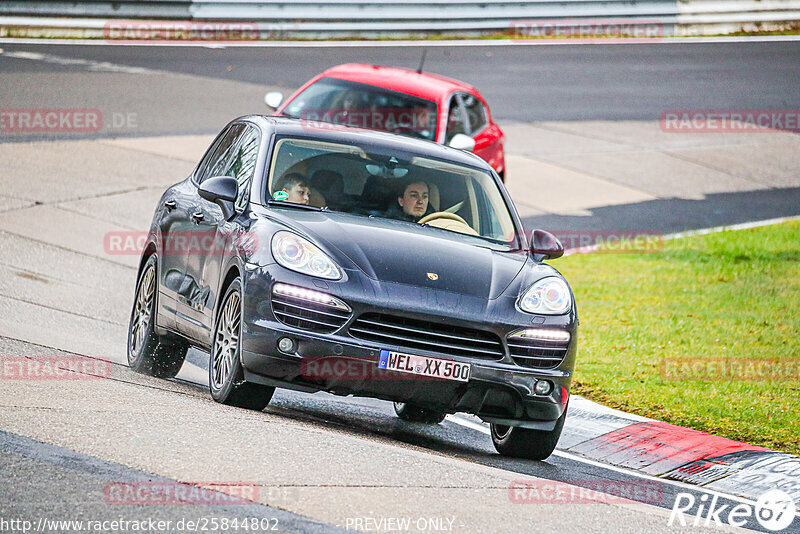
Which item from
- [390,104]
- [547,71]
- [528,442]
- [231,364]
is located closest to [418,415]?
[528,442]

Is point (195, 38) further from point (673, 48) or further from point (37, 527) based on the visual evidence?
point (37, 527)

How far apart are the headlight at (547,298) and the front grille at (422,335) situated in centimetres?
34

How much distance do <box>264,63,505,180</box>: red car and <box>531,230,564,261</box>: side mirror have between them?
6085 mm

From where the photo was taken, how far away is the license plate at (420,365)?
6676 mm

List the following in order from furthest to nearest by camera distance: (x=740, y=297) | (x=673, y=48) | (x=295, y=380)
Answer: (x=673, y=48), (x=740, y=297), (x=295, y=380)

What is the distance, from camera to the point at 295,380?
680 cm

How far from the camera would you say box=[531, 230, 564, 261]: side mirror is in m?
7.85

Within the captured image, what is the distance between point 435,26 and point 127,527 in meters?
25.4

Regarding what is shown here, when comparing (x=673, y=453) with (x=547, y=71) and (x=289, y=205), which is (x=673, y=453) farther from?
(x=547, y=71)

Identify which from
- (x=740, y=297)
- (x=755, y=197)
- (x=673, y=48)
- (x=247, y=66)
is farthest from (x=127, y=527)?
(x=673, y=48)

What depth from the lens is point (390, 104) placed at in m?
14.6

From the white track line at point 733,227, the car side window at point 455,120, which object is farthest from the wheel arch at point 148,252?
the white track line at point 733,227

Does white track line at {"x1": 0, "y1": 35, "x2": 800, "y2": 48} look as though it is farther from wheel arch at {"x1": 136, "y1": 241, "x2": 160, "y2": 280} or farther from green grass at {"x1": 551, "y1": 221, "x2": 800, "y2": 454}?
wheel arch at {"x1": 136, "y1": 241, "x2": 160, "y2": 280}

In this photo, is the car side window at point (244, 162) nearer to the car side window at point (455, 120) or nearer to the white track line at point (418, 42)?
the car side window at point (455, 120)
